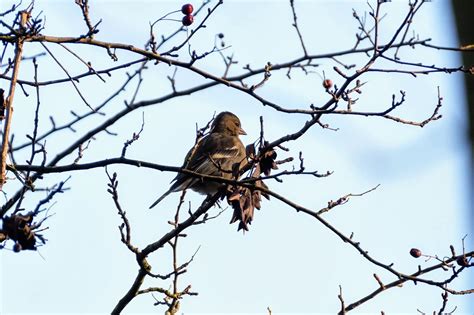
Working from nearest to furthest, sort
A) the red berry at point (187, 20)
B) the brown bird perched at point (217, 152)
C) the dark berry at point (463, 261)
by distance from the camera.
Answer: the dark berry at point (463, 261), the red berry at point (187, 20), the brown bird perched at point (217, 152)

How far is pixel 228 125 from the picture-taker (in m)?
9.67

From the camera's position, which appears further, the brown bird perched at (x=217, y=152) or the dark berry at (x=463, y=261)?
the brown bird perched at (x=217, y=152)

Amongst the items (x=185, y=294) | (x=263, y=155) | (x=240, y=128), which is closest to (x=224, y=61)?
(x=263, y=155)

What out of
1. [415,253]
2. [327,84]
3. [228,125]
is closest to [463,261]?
[415,253]

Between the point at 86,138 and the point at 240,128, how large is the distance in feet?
16.0

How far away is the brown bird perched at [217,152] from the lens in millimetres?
7418

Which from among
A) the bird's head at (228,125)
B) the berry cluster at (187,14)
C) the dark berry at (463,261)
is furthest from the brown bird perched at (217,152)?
the dark berry at (463,261)

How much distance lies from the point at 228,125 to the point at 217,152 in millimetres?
1251

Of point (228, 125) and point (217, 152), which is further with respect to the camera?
point (228, 125)

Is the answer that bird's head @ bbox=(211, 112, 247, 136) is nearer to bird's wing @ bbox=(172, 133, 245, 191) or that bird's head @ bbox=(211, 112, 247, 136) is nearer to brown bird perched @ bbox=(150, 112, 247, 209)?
brown bird perched @ bbox=(150, 112, 247, 209)

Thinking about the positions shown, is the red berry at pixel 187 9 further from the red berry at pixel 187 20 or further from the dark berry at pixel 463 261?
the dark berry at pixel 463 261

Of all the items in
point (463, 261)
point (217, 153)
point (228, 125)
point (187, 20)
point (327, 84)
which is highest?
point (228, 125)

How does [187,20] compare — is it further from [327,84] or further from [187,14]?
[327,84]

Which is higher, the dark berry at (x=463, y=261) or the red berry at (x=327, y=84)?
the red berry at (x=327, y=84)
